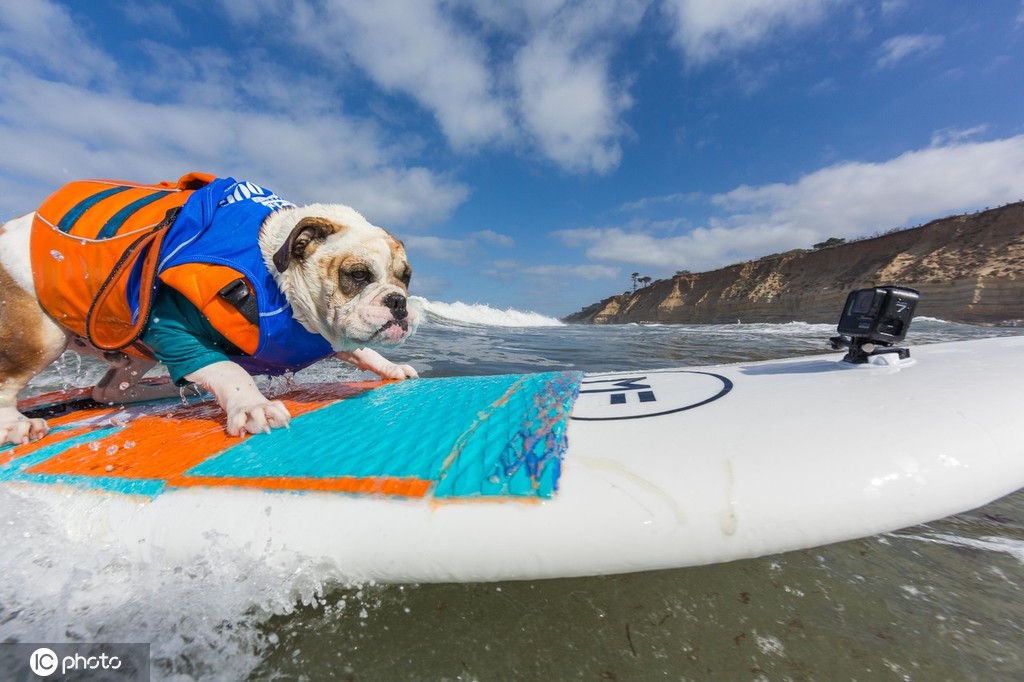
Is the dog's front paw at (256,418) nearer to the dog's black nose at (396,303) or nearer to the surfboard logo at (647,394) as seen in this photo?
the dog's black nose at (396,303)

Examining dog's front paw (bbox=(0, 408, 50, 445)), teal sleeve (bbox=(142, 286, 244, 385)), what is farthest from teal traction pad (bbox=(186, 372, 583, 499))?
dog's front paw (bbox=(0, 408, 50, 445))

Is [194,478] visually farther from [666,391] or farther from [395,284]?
[666,391]

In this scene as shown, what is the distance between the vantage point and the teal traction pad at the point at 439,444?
1.27m

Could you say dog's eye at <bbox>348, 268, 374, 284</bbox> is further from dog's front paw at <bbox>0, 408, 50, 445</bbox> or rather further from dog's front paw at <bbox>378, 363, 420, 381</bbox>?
dog's front paw at <bbox>0, 408, 50, 445</bbox>

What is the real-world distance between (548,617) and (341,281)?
154 cm

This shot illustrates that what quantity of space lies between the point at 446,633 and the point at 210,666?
1.75ft

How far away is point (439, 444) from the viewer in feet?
4.89

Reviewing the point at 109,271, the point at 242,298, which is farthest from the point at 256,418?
the point at 109,271

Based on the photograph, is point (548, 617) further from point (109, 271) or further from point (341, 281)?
point (109, 271)

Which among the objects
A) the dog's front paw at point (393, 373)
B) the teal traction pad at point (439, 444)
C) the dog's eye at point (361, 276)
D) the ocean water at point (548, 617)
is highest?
the dog's eye at point (361, 276)

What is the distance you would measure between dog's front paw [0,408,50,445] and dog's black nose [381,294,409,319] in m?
1.84

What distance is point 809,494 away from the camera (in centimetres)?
109

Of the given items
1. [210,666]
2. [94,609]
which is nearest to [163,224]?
[94,609]

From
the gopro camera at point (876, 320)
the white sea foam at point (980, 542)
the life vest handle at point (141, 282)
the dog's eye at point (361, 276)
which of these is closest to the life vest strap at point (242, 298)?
the life vest handle at point (141, 282)
